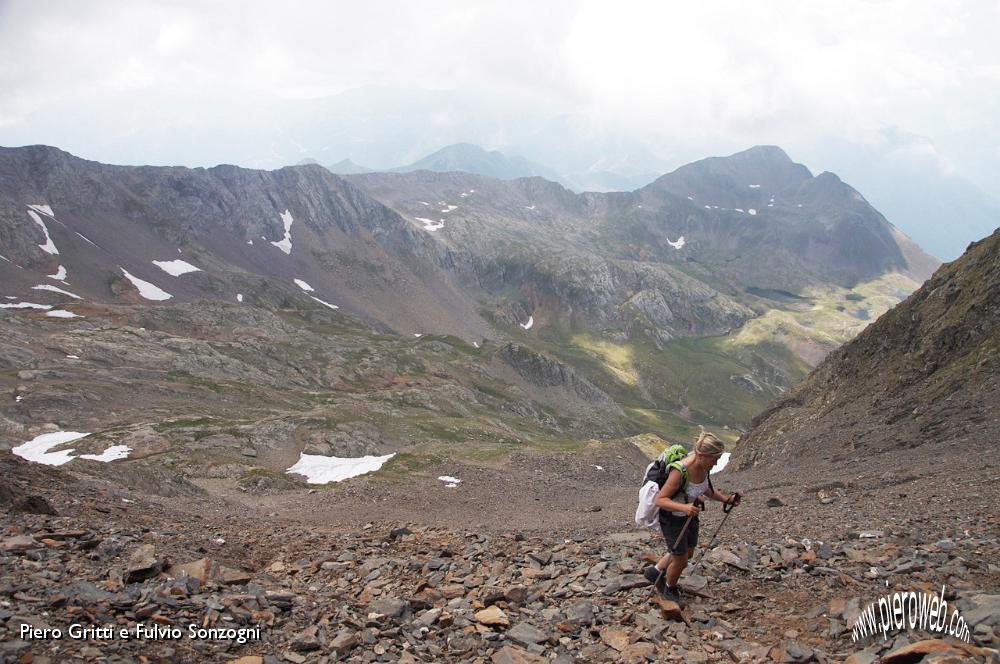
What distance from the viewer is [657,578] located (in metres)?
12.5

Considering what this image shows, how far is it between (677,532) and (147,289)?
203 meters

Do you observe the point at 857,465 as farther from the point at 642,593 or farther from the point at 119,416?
the point at 119,416

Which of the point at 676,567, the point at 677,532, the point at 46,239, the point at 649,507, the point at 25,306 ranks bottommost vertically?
the point at 676,567

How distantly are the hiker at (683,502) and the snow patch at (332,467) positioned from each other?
4942 centimetres

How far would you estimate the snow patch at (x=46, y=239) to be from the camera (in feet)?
566

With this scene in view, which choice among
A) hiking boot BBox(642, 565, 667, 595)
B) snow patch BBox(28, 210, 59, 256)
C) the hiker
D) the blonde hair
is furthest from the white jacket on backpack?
snow patch BBox(28, 210, 59, 256)

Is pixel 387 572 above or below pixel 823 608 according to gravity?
below

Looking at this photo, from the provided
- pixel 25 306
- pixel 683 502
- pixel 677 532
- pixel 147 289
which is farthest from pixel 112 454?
pixel 147 289

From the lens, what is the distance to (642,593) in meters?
12.6

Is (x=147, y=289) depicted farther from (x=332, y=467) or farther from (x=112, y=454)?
(x=332, y=467)

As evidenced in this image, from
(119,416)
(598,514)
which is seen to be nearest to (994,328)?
(598,514)

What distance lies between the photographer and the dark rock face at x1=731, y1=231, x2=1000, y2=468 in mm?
38250

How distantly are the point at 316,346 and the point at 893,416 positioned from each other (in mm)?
114743

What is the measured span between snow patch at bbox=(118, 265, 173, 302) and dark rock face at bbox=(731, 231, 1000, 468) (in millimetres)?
174226
